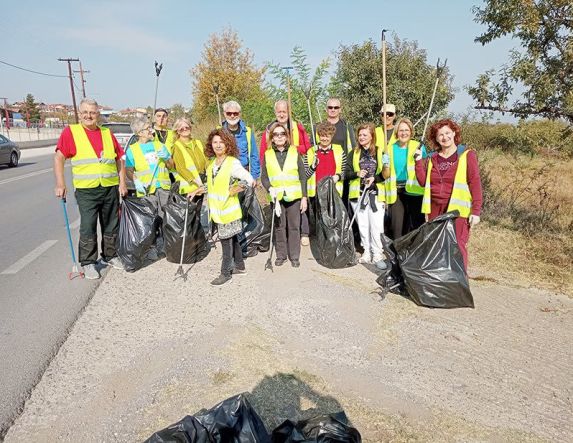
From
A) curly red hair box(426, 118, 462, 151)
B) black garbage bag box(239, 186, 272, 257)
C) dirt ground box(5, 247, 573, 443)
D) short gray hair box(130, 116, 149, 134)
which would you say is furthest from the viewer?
black garbage bag box(239, 186, 272, 257)

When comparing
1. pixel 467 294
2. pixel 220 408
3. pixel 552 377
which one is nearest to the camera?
pixel 220 408

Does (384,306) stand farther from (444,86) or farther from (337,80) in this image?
(337,80)

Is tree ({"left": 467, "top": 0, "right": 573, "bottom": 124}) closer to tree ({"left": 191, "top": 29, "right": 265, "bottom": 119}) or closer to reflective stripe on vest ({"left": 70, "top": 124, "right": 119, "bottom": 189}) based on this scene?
reflective stripe on vest ({"left": 70, "top": 124, "right": 119, "bottom": 189})

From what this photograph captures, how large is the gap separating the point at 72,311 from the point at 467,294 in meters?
3.63

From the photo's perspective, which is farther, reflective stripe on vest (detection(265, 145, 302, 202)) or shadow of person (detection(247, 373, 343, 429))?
reflective stripe on vest (detection(265, 145, 302, 202))

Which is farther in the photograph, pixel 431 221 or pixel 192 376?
pixel 431 221

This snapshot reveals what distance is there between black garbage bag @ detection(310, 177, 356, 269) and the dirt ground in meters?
0.48

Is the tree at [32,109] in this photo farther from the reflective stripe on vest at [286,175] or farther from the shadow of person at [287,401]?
the shadow of person at [287,401]

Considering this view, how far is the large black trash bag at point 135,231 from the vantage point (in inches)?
185

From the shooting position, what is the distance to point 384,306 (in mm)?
3879

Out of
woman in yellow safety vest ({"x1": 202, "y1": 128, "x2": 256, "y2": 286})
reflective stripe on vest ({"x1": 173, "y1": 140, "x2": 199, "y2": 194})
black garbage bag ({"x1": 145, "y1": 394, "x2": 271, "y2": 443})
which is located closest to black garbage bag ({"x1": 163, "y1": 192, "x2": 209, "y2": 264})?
reflective stripe on vest ({"x1": 173, "y1": 140, "x2": 199, "y2": 194})

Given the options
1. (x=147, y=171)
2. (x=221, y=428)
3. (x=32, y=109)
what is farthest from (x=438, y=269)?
(x=32, y=109)

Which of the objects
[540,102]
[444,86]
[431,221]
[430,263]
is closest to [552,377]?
[430,263]

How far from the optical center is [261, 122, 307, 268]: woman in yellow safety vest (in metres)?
4.64
